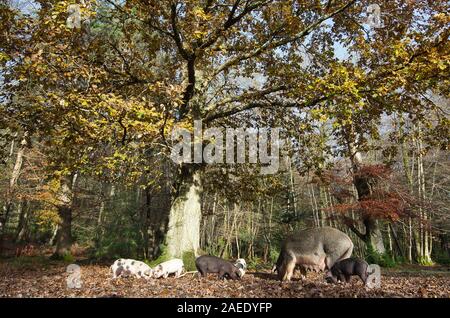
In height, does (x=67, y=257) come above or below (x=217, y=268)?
below

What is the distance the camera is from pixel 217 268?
9.38m

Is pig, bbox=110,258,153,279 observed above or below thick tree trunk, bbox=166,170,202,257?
below

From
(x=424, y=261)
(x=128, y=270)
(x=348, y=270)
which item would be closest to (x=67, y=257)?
Answer: (x=128, y=270)

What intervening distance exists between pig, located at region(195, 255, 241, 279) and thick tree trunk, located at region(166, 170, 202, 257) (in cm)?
210

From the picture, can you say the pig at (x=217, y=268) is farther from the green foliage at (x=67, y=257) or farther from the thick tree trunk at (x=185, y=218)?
the green foliage at (x=67, y=257)

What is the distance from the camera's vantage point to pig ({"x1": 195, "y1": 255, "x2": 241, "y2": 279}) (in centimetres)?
932

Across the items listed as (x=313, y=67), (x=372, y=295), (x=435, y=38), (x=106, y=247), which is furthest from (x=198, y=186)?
(x=106, y=247)

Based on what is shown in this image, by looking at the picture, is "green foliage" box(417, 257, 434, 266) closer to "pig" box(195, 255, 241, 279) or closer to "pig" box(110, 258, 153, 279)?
"pig" box(195, 255, 241, 279)

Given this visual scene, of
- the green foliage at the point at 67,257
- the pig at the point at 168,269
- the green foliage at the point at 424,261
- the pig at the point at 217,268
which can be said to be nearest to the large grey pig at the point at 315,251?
the pig at the point at 217,268

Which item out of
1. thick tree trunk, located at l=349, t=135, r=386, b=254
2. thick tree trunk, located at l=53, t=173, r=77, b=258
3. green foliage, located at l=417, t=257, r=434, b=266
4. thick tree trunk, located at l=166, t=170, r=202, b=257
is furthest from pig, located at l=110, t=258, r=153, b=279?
green foliage, located at l=417, t=257, r=434, b=266

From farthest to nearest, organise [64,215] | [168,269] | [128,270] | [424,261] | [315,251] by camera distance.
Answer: [424,261], [64,215], [168,269], [128,270], [315,251]

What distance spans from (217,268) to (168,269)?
149 cm

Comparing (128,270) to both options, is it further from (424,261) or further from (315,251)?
(424,261)
